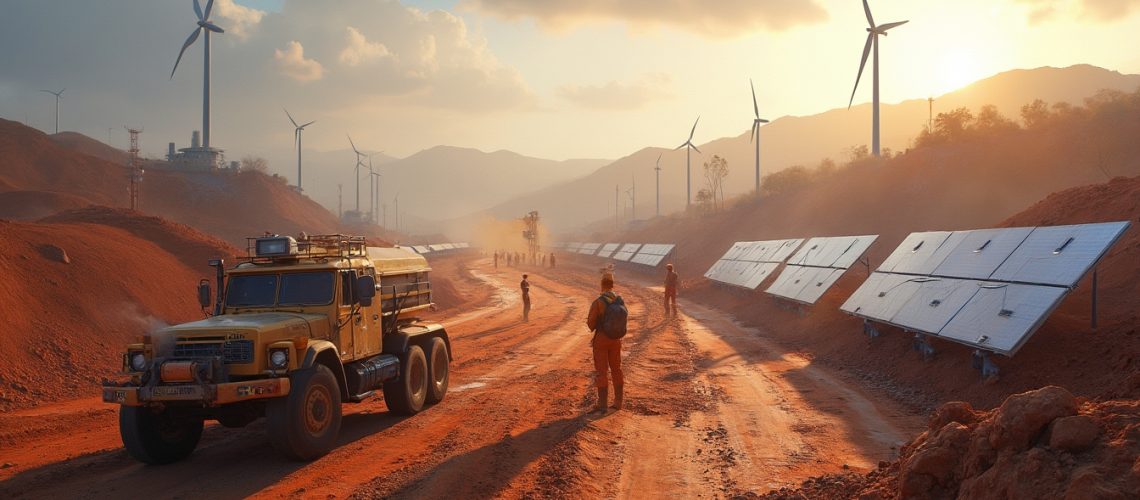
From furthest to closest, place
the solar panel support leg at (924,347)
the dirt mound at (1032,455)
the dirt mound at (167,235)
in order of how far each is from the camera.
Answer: the dirt mound at (167,235) < the solar panel support leg at (924,347) < the dirt mound at (1032,455)

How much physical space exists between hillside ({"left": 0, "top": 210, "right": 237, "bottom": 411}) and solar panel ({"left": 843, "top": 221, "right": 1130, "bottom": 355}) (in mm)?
14845

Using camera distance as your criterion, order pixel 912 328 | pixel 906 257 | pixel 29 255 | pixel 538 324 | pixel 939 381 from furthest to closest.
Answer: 1. pixel 538 324
2. pixel 29 255
3. pixel 906 257
4. pixel 912 328
5. pixel 939 381

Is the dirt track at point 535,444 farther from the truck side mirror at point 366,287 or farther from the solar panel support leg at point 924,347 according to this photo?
the truck side mirror at point 366,287

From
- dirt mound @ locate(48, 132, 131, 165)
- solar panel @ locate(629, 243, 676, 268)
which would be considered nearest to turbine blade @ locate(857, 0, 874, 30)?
solar panel @ locate(629, 243, 676, 268)

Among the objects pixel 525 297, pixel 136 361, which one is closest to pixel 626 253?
pixel 525 297

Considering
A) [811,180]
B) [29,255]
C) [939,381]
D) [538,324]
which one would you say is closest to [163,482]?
[939,381]

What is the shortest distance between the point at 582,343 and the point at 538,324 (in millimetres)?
6058

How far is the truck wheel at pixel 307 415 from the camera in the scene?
9188mm

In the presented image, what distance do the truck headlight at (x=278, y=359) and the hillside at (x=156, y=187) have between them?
7022cm

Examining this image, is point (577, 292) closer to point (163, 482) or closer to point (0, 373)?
point (0, 373)

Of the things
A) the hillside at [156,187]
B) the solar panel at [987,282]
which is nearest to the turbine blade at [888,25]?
the solar panel at [987,282]

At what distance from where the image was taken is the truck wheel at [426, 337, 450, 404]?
44.4ft

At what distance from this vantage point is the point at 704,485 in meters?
8.41

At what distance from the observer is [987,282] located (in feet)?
46.3
